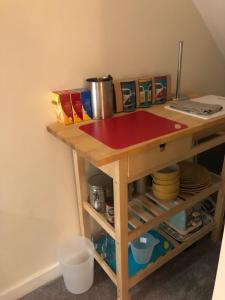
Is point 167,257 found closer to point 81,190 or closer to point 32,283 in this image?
point 81,190

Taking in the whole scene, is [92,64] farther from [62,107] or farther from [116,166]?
[116,166]

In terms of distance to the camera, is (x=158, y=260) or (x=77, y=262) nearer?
(x=158, y=260)

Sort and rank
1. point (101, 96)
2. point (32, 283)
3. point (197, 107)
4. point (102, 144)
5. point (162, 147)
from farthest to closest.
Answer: point (32, 283) → point (197, 107) → point (101, 96) → point (162, 147) → point (102, 144)

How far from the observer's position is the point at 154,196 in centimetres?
148

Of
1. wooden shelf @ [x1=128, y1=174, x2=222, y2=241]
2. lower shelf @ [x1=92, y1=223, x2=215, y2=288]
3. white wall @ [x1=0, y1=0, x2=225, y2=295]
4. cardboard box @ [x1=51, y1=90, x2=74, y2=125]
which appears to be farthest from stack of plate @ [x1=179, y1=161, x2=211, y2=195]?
cardboard box @ [x1=51, y1=90, x2=74, y2=125]

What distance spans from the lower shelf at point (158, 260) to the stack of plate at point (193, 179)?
0.87 ft

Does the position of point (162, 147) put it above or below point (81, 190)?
above

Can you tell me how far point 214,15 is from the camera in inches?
61.7

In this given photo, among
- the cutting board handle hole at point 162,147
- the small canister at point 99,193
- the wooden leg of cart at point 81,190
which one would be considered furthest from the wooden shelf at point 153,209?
the cutting board handle hole at point 162,147

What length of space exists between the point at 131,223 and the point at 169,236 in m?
0.38

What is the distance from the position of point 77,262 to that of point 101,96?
3.07ft

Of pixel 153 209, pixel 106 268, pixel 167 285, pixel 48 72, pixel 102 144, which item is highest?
pixel 48 72

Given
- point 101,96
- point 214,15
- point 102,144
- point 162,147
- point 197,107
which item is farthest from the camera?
point 214,15

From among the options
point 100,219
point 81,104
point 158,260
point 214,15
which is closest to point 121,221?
point 100,219
